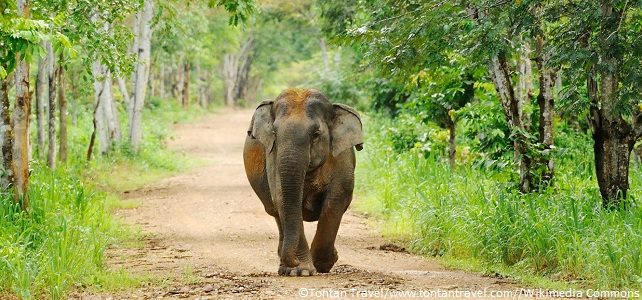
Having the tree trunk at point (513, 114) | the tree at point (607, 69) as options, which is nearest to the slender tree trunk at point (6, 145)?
the tree trunk at point (513, 114)

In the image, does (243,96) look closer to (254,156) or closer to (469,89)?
(469,89)

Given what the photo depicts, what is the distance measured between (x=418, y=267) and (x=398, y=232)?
2824 mm

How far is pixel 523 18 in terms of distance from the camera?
9.26m

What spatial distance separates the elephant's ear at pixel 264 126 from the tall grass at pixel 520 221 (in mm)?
2743

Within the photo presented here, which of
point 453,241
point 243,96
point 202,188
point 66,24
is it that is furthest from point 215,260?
point 243,96

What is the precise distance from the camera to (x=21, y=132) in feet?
34.2

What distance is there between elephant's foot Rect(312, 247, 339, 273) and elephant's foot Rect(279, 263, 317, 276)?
1.17ft

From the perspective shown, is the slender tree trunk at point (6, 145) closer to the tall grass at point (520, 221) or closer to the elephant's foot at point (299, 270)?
the elephant's foot at point (299, 270)

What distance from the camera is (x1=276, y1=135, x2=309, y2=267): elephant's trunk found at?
30.3ft

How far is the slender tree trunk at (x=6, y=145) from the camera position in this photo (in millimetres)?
10125

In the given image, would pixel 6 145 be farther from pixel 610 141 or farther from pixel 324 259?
pixel 610 141

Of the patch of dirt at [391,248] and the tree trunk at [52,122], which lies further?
the tree trunk at [52,122]

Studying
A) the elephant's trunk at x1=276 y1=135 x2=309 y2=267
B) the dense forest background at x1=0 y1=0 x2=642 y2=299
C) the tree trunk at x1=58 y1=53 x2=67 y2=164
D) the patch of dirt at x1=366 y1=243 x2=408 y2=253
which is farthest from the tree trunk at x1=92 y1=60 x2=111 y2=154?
the elephant's trunk at x1=276 y1=135 x2=309 y2=267

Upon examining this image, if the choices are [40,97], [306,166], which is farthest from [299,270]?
[40,97]
